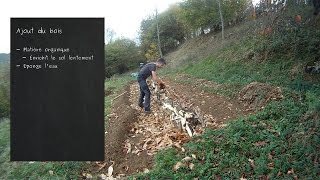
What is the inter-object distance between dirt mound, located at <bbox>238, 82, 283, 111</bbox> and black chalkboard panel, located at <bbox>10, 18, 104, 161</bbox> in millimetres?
6768

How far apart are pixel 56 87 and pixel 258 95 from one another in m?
7.99

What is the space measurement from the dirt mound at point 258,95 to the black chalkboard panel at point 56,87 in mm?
6768

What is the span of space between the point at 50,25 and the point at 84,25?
1.16 ft

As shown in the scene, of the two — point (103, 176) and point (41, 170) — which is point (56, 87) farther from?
point (41, 170)

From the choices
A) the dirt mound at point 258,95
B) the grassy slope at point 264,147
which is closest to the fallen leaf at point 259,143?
the grassy slope at point 264,147

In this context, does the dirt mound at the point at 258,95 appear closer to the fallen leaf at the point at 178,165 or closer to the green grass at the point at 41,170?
the fallen leaf at the point at 178,165

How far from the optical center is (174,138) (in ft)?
26.3

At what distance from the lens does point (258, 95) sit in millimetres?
11047

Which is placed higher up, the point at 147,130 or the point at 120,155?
the point at 147,130

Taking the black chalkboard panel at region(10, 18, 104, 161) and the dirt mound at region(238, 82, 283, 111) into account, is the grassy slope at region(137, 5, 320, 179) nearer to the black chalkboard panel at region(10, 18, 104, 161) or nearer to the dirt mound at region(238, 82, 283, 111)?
the dirt mound at region(238, 82, 283, 111)

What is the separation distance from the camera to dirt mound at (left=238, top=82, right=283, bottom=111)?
34.3ft

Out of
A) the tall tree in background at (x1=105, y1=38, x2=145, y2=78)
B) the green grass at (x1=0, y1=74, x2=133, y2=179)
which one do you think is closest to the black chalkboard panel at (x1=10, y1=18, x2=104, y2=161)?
the green grass at (x1=0, y1=74, x2=133, y2=179)

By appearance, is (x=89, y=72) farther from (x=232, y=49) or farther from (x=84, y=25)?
(x=232, y=49)

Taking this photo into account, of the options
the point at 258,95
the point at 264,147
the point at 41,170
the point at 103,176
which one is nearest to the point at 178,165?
the point at 103,176
